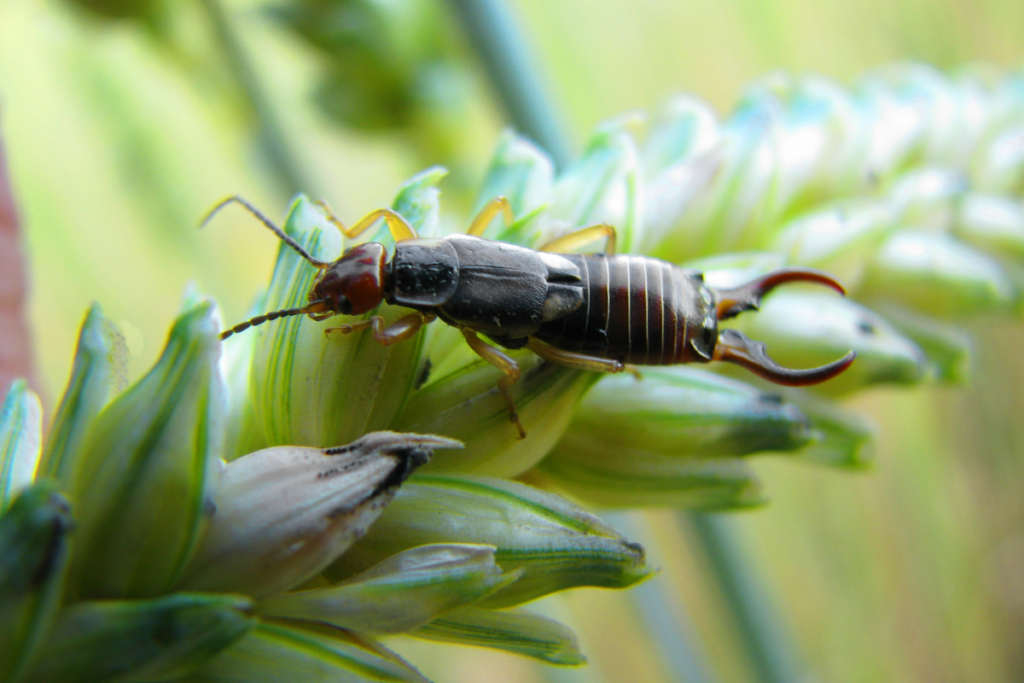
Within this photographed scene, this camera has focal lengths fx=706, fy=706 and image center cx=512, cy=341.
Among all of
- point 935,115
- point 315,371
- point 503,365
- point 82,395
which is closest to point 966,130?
point 935,115

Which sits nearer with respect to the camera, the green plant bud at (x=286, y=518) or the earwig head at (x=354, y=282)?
the green plant bud at (x=286, y=518)

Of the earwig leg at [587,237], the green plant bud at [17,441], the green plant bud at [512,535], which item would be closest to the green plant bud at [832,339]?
the earwig leg at [587,237]

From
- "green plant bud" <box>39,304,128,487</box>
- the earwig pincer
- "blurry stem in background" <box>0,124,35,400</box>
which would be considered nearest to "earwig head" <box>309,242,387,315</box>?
the earwig pincer

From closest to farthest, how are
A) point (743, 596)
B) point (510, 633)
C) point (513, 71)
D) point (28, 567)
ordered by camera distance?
point (28, 567), point (510, 633), point (513, 71), point (743, 596)

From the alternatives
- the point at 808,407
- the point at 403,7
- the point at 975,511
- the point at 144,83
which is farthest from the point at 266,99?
the point at 975,511

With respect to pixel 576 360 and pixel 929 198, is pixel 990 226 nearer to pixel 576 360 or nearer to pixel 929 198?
pixel 929 198

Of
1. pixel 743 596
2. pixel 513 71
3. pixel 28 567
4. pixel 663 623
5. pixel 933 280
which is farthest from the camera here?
pixel 663 623

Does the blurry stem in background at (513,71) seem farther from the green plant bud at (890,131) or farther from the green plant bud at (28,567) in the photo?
the green plant bud at (28,567)
